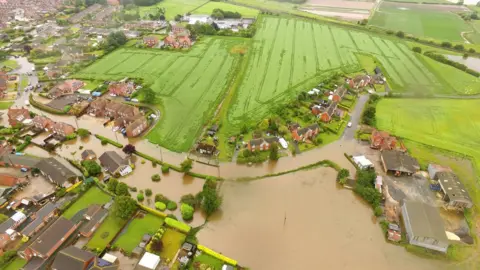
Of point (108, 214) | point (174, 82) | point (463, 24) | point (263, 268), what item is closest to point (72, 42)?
point (174, 82)

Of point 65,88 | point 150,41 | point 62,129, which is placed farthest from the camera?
point 150,41

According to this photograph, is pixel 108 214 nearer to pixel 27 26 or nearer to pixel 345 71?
pixel 345 71

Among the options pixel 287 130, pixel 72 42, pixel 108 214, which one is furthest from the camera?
pixel 72 42

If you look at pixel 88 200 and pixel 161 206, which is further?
pixel 88 200

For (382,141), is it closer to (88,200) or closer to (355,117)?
(355,117)

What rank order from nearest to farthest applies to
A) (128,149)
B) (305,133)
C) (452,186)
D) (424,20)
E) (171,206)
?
1. (171,206)
2. (452,186)
3. (128,149)
4. (305,133)
5. (424,20)

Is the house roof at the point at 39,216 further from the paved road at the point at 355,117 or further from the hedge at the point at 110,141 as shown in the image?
the paved road at the point at 355,117

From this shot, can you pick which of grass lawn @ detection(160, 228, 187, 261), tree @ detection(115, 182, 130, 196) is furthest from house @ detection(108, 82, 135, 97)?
grass lawn @ detection(160, 228, 187, 261)

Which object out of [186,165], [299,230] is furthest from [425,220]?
[186,165]
